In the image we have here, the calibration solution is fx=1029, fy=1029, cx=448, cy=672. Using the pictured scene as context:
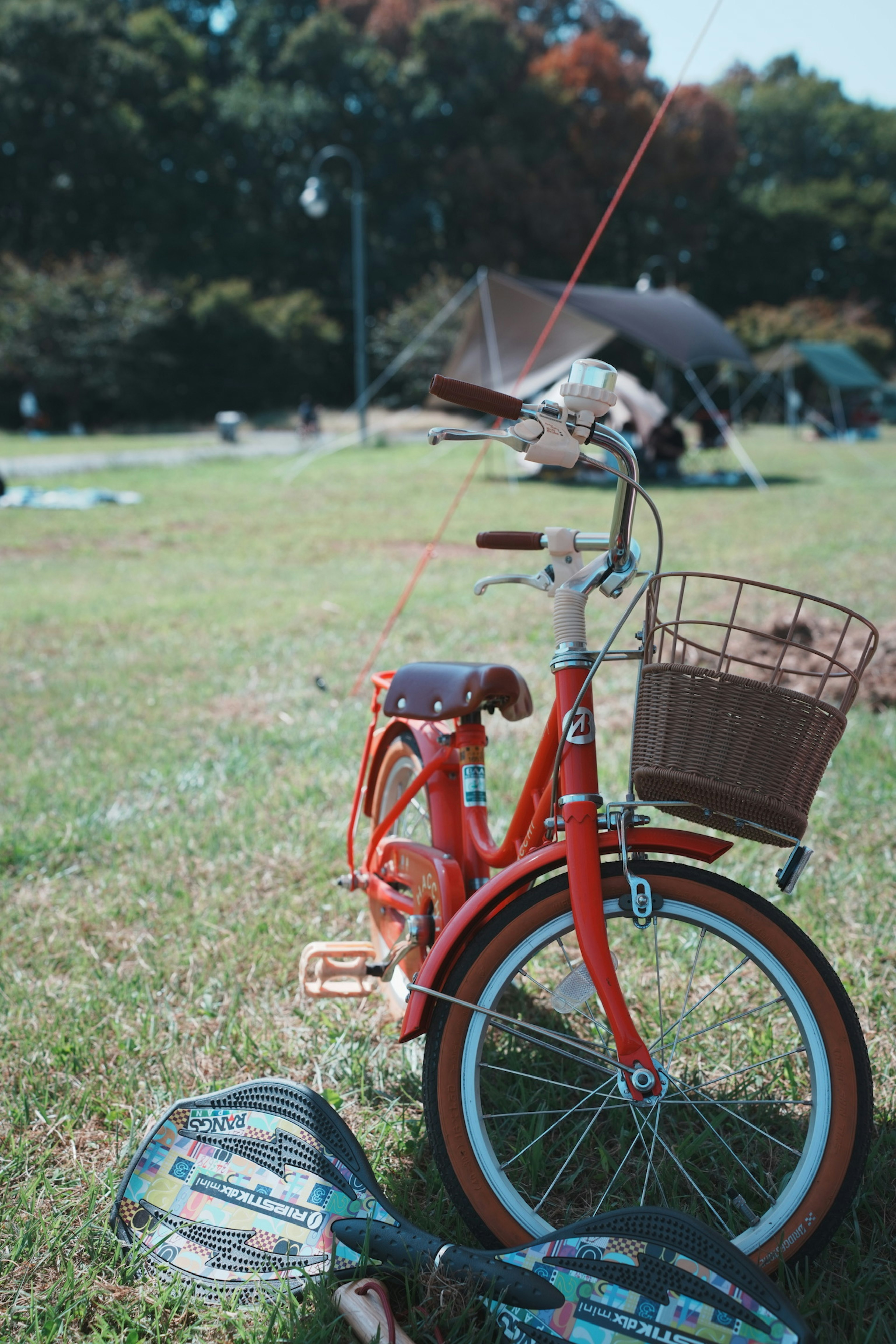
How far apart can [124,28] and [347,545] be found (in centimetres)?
3467

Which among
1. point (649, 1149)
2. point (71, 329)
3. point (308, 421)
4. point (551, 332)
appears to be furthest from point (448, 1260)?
point (71, 329)

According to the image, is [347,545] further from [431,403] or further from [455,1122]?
[431,403]

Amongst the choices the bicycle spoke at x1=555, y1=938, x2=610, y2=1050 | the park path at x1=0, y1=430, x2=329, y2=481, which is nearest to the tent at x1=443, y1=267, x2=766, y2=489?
the park path at x1=0, y1=430, x2=329, y2=481

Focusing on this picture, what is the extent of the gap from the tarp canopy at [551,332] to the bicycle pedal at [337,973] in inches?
510

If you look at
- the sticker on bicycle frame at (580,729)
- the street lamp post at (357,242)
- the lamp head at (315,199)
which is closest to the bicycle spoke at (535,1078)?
the sticker on bicycle frame at (580,729)

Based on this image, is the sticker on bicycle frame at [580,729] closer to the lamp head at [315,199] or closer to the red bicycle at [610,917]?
the red bicycle at [610,917]

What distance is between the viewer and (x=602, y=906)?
1764 millimetres

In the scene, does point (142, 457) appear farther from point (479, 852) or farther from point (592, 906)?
point (592, 906)

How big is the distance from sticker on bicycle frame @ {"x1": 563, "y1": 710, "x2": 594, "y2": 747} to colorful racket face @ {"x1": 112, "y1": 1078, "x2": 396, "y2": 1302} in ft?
2.87

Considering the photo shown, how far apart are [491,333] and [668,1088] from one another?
48.8ft

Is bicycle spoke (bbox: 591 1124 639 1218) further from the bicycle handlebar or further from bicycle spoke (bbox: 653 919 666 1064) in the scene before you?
the bicycle handlebar

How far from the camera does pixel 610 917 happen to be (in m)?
1.79

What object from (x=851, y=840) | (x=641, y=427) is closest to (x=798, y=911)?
(x=851, y=840)

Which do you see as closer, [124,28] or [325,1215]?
[325,1215]
